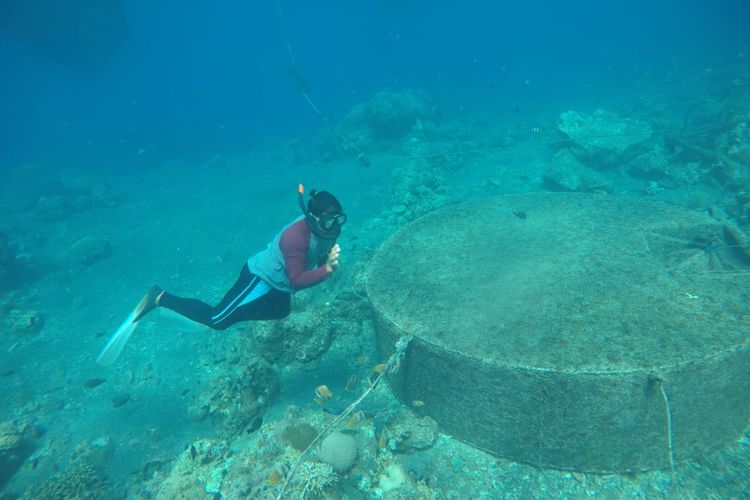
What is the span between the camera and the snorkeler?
390 cm

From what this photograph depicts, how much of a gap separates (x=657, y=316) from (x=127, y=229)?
21.5 metres

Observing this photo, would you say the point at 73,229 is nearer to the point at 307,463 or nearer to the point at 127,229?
the point at 127,229

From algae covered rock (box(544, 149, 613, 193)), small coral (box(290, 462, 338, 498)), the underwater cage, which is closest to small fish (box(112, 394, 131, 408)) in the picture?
small coral (box(290, 462, 338, 498))

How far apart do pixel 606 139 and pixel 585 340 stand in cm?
1149

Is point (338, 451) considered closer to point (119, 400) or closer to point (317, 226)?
point (317, 226)

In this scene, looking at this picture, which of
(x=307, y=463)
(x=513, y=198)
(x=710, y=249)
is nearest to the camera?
(x=307, y=463)

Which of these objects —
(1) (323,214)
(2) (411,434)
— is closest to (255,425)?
(2) (411,434)

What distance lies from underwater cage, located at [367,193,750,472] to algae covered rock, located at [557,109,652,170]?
25.9 feet

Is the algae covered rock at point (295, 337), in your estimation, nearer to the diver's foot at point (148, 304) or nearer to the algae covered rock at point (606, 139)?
the diver's foot at point (148, 304)

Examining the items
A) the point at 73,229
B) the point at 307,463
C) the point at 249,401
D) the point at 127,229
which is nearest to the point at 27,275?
the point at 127,229

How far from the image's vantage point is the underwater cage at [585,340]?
290 cm

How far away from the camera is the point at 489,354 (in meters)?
3.17

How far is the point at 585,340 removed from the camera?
3129 millimetres

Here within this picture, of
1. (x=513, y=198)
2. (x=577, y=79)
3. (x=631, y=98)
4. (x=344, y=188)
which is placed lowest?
(x=577, y=79)
